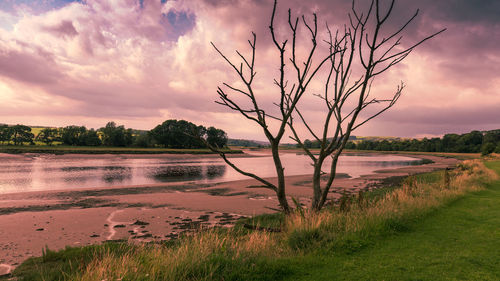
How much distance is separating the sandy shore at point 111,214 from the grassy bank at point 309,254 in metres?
1.45

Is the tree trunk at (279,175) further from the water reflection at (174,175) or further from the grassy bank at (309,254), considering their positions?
the water reflection at (174,175)

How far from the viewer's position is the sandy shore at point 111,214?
1091 cm

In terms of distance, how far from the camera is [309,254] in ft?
18.7

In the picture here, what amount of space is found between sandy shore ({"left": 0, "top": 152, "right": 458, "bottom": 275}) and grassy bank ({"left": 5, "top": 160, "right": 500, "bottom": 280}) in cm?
145

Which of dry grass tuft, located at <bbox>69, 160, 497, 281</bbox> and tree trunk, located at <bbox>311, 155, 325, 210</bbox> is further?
tree trunk, located at <bbox>311, 155, 325, 210</bbox>

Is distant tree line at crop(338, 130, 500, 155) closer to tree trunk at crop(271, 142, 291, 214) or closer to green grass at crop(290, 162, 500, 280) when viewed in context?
green grass at crop(290, 162, 500, 280)

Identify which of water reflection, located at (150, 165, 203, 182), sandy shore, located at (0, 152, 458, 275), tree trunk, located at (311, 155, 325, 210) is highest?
tree trunk, located at (311, 155, 325, 210)

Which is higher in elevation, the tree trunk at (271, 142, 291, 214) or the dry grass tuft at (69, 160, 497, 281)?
the tree trunk at (271, 142, 291, 214)

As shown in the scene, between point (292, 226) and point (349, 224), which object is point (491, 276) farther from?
point (292, 226)

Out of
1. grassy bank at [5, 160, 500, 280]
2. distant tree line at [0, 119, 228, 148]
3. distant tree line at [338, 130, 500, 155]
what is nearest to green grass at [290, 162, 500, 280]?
grassy bank at [5, 160, 500, 280]

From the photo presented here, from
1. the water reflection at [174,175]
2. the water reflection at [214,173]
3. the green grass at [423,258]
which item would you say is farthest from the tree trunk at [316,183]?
the water reflection at [214,173]

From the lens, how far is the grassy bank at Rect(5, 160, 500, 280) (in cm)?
453

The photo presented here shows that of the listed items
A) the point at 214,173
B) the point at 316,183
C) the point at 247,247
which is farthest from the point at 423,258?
the point at 214,173

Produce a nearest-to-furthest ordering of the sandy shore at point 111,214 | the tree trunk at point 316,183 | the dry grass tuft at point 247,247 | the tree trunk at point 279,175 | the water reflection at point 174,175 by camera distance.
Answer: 1. the dry grass tuft at point 247,247
2. the tree trunk at point 279,175
3. the tree trunk at point 316,183
4. the sandy shore at point 111,214
5. the water reflection at point 174,175
